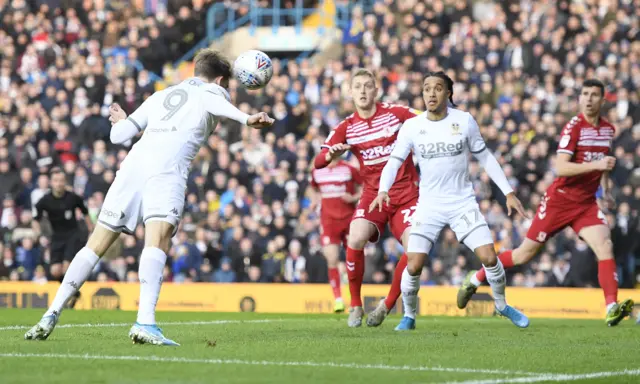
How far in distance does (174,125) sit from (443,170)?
10.1 feet

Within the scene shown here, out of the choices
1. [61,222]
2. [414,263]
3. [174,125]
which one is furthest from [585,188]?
[61,222]

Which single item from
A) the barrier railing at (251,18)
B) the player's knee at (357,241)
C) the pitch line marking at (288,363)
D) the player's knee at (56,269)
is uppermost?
the barrier railing at (251,18)

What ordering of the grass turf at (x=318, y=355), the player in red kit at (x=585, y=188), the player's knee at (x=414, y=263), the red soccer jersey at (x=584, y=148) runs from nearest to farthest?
the grass turf at (x=318, y=355), the player's knee at (x=414, y=263), the player in red kit at (x=585, y=188), the red soccer jersey at (x=584, y=148)

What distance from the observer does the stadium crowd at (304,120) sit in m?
20.7

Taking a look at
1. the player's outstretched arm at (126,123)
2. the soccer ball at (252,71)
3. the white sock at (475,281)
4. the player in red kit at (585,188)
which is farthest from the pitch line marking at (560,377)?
the player in red kit at (585,188)

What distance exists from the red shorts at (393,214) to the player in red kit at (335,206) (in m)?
3.95

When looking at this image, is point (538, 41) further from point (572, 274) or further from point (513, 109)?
point (572, 274)

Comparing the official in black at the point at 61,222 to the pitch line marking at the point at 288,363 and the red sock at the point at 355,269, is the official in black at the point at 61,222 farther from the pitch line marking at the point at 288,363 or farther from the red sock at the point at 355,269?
the pitch line marking at the point at 288,363

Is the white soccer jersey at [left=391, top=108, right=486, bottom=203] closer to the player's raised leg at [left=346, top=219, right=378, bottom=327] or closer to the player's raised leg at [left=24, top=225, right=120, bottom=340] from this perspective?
the player's raised leg at [left=346, top=219, right=378, bottom=327]

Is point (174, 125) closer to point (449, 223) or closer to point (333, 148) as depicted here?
point (333, 148)

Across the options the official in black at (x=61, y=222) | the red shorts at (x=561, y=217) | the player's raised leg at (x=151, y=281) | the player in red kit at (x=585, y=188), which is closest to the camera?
the player's raised leg at (x=151, y=281)

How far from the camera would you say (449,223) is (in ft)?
38.5

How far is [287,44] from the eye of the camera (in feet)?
99.7

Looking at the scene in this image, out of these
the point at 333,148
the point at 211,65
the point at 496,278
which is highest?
the point at 211,65
